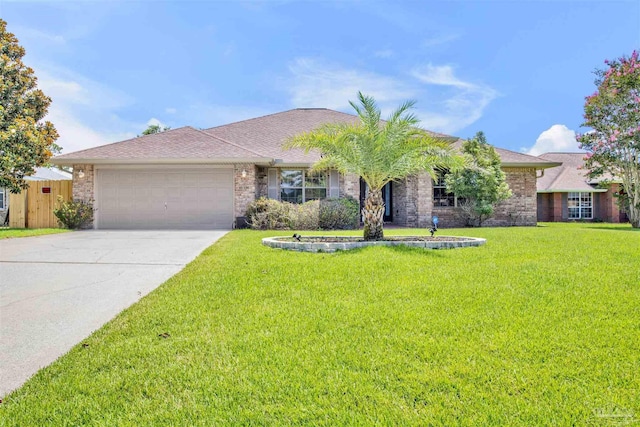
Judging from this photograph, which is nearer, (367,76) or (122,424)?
(122,424)

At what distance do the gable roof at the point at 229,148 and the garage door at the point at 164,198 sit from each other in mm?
792

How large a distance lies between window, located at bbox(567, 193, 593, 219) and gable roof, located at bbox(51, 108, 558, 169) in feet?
24.0

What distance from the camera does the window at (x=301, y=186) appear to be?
1579 cm

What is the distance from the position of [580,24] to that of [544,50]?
1.30 meters

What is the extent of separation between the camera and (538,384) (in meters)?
2.49

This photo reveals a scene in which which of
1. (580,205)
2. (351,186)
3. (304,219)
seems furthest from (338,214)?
(580,205)

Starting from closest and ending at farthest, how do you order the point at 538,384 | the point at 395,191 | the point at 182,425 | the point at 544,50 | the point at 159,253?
the point at 182,425, the point at 538,384, the point at 159,253, the point at 544,50, the point at 395,191

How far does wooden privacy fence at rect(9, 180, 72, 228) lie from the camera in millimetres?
15555

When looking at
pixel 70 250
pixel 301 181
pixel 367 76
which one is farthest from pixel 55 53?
pixel 367 76

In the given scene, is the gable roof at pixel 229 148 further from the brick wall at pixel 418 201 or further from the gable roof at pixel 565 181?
the gable roof at pixel 565 181

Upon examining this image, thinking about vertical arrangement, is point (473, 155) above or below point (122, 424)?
above

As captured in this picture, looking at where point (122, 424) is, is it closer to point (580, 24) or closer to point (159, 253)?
point (159, 253)

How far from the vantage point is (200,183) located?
48.9 ft

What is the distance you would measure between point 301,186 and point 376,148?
319 inches
